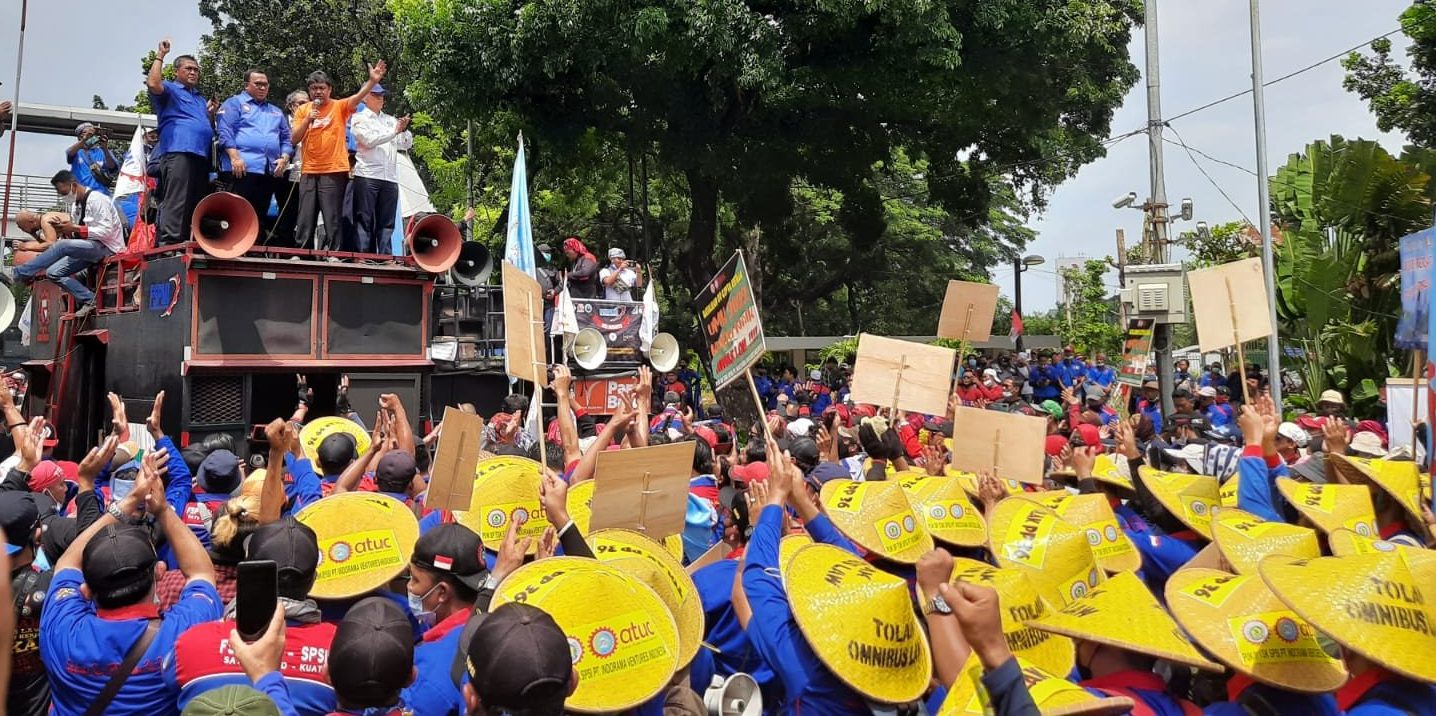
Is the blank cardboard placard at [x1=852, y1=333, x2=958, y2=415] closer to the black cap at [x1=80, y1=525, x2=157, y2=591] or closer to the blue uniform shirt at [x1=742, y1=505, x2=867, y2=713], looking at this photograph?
Result: the blue uniform shirt at [x1=742, y1=505, x2=867, y2=713]

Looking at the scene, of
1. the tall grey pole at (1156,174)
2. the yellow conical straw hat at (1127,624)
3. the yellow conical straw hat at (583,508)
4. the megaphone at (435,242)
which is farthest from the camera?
the tall grey pole at (1156,174)

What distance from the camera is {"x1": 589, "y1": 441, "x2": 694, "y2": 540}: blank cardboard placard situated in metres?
3.91

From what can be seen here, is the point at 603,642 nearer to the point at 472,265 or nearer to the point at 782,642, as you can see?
the point at 782,642

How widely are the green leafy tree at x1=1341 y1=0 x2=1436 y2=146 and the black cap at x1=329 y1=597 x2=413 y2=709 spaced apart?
21633 mm

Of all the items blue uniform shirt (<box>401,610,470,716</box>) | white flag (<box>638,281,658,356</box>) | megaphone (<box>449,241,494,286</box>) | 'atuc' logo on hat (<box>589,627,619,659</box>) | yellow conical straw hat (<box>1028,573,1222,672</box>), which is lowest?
blue uniform shirt (<box>401,610,470,716</box>)

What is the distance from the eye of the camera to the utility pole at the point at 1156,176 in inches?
517

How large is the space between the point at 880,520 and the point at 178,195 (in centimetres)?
847

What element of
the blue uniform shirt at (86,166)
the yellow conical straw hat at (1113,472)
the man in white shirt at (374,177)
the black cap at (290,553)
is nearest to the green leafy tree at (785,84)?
the man in white shirt at (374,177)

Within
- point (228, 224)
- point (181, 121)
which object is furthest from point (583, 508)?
point (181, 121)

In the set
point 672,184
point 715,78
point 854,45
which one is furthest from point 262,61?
point 854,45

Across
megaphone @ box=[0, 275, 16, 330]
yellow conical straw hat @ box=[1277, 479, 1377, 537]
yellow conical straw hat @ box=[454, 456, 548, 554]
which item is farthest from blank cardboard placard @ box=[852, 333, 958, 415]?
megaphone @ box=[0, 275, 16, 330]

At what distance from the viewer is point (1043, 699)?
2236 millimetres

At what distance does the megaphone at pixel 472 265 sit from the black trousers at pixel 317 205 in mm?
1507

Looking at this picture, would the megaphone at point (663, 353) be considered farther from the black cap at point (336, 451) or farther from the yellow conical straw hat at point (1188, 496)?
the yellow conical straw hat at point (1188, 496)
